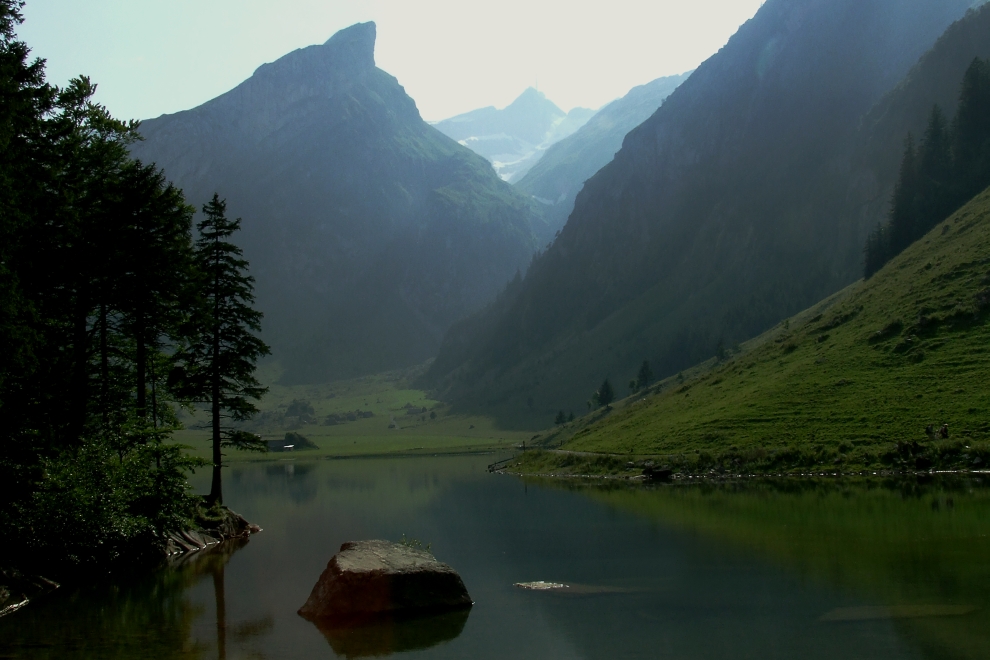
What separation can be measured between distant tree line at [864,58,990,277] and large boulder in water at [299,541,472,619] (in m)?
125

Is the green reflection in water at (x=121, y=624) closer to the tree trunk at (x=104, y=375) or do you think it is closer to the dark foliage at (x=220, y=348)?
the tree trunk at (x=104, y=375)

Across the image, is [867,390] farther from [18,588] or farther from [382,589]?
[18,588]

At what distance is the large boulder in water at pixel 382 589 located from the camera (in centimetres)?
2734

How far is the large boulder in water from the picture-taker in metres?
27.3

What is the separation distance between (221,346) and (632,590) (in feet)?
123

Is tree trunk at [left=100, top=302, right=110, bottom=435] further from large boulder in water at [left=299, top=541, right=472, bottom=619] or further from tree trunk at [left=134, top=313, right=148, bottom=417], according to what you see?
large boulder in water at [left=299, top=541, right=472, bottom=619]

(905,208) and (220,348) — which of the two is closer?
(220,348)

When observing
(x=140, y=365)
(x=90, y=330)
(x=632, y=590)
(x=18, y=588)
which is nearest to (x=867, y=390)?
(x=632, y=590)

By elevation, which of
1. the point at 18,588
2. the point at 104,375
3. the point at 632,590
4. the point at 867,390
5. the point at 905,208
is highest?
the point at 905,208

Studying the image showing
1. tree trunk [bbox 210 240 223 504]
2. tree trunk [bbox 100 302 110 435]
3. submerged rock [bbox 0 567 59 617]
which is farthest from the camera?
tree trunk [bbox 210 240 223 504]

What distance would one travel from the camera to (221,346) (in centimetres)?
5584

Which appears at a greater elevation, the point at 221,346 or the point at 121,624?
the point at 221,346

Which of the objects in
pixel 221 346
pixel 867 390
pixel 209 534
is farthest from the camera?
pixel 867 390

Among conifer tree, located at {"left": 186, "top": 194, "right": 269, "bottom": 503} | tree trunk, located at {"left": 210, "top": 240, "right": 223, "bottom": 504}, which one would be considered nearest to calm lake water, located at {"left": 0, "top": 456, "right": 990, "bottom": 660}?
tree trunk, located at {"left": 210, "top": 240, "right": 223, "bottom": 504}
